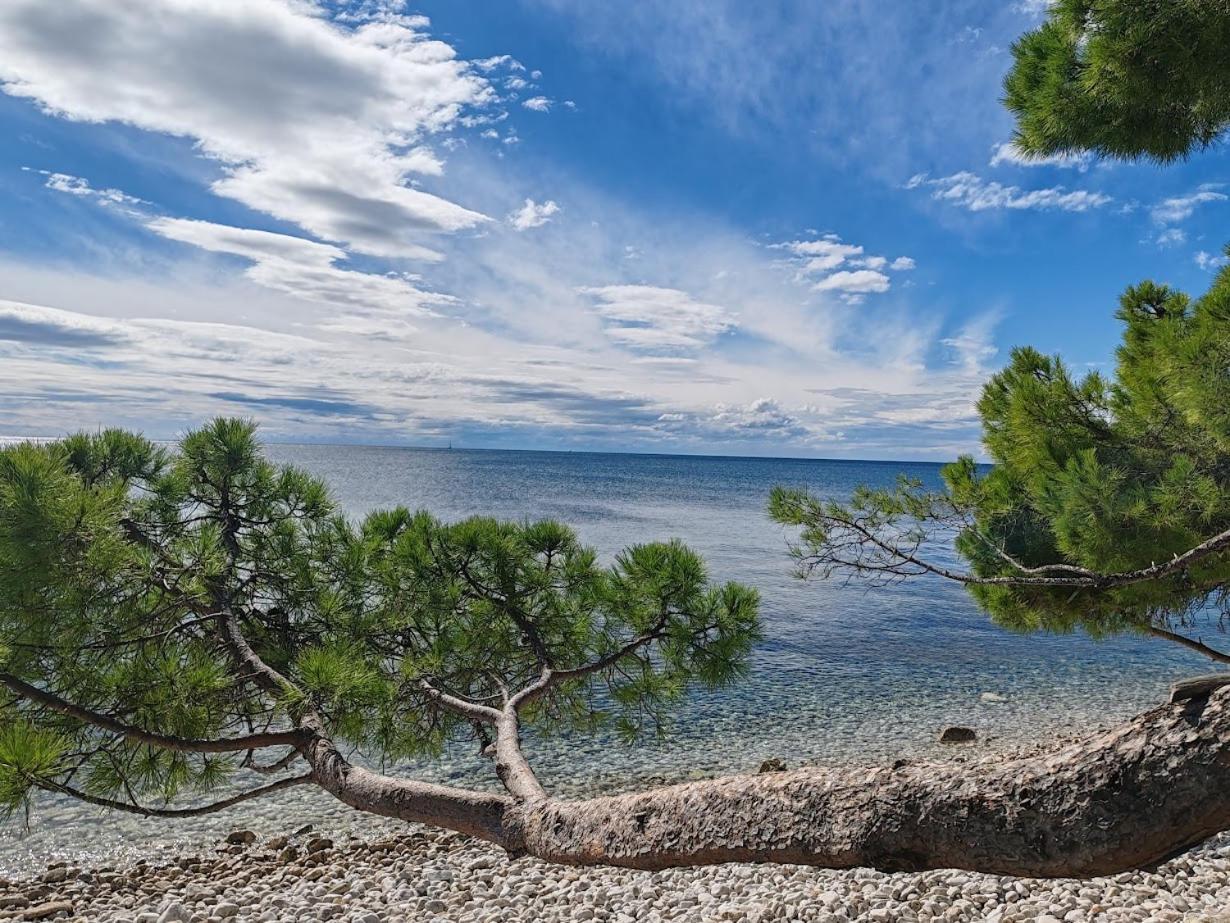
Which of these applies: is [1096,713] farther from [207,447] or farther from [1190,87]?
[207,447]

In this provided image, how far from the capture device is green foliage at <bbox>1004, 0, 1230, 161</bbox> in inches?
154

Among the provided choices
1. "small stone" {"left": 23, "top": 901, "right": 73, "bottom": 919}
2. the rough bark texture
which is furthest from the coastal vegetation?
"small stone" {"left": 23, "top": 901, "right": 73, "bottom": 919}

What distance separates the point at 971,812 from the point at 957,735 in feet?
34.3

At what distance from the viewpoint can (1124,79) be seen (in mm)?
4152

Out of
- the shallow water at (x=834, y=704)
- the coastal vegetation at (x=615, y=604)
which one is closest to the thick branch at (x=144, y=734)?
the coastal vegetation at (x=615, y=604)

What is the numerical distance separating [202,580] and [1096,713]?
13.0 m

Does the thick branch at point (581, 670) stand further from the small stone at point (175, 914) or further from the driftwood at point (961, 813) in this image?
the small stone at point (175, 914)

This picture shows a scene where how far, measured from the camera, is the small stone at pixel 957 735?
34.1 feet

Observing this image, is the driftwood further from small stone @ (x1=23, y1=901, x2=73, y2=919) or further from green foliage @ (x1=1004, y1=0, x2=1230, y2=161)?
small stone @ (x1=23, y1=901, x2=73, y2=919)

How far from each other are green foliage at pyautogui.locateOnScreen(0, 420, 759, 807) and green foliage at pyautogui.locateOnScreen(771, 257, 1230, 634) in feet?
4.16

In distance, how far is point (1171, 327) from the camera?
16.9ft

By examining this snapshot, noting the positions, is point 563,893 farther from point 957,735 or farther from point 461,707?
point 957,735

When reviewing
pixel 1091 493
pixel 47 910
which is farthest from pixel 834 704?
pixel 47 910

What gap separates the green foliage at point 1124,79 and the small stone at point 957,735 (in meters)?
8.23
